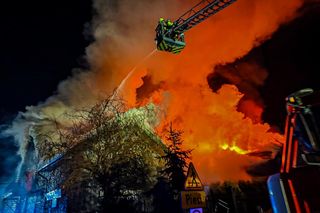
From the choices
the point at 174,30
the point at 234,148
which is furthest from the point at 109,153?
the point at 234,148

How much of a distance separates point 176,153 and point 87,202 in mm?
6584

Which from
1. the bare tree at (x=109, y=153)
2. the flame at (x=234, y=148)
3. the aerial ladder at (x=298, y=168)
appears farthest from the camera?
the flame at (x=234, y=148)

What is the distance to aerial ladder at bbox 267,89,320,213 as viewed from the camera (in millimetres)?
3863

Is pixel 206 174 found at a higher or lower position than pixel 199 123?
lower

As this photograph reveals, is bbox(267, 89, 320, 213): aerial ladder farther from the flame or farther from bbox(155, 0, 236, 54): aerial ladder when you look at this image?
the flame

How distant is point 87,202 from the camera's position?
51.5 ft

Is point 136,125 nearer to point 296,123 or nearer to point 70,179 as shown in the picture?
point 70,179

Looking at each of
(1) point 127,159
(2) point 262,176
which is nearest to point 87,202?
(1) point 127,159

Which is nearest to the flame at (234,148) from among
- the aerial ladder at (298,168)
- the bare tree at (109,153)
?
the bare tree at (109,153)

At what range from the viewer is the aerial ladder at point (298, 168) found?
386 centimetres

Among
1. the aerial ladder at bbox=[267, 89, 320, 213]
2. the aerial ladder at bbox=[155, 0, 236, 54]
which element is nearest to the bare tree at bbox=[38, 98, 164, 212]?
the aerial ladder at bbox=[155, 0, 236, 54]

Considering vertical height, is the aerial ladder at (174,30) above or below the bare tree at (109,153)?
above

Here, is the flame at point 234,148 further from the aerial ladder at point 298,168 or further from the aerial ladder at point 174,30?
the aerial ladder at point 298,168

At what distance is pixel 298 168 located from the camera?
4219 mm
